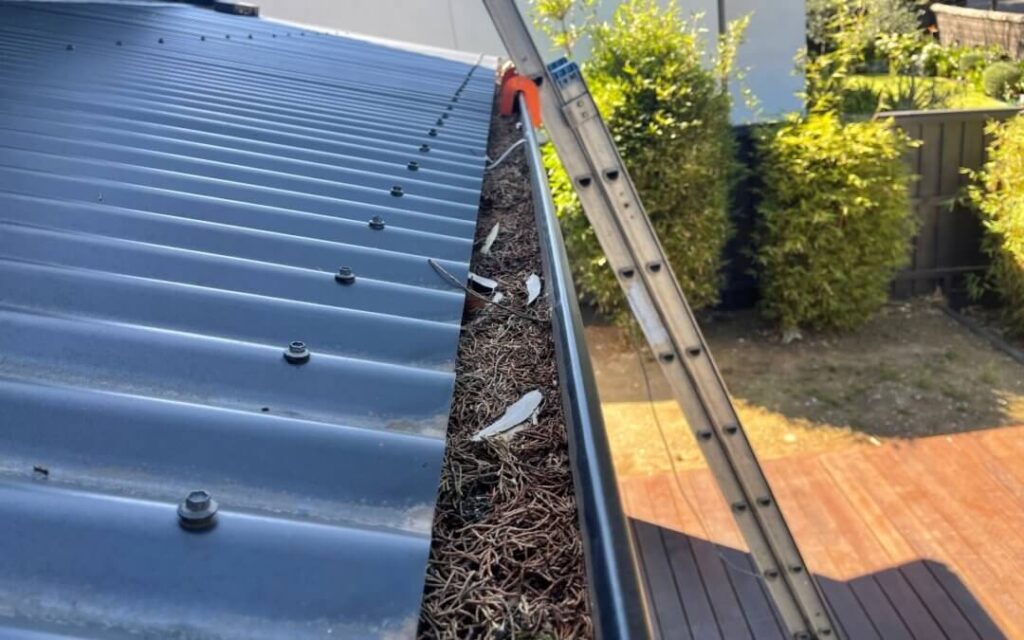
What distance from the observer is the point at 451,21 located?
9.90m

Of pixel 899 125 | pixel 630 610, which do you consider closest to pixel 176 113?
pixel 630 610

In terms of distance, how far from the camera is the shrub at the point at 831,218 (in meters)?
7.84

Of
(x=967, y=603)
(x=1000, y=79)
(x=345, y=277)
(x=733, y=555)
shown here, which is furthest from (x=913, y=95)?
(x=345, y=277)

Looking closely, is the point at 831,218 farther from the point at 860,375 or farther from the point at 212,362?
the point at 212,362

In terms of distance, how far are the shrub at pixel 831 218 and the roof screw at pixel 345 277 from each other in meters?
6.17

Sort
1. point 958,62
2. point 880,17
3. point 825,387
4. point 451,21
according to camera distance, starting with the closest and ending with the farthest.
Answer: point 825,387 → point 451,21 → point 958,62 → point 880,17

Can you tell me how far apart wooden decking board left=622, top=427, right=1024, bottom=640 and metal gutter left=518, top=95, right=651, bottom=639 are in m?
3.39

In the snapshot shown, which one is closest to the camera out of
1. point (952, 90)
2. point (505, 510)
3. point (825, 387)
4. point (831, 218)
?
point (505, 510)

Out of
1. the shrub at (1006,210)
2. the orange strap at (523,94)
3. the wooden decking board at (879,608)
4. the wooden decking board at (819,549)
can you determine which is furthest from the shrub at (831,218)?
the wooden decking board at (879,608)

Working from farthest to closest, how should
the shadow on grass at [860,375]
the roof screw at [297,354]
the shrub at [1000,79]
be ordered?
the shrub at [1000,79], the shadow on grass at [860,375], the roof screw at [297,354]

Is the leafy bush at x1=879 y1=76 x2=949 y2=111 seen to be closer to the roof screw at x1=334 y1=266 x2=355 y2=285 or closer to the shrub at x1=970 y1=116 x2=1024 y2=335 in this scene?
the shrub at x1=970 y1=116 x2=1024 y2=335

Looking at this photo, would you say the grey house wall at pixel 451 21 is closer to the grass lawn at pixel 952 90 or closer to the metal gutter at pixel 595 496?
the grass lawn at pixel 952 90

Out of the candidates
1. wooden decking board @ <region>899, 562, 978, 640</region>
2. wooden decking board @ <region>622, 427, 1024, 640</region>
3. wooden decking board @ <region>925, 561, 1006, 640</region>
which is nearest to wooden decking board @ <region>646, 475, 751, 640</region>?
wooden decking board @ <region>622, 427, 1024, 640</region>

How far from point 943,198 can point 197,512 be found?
8715mm
